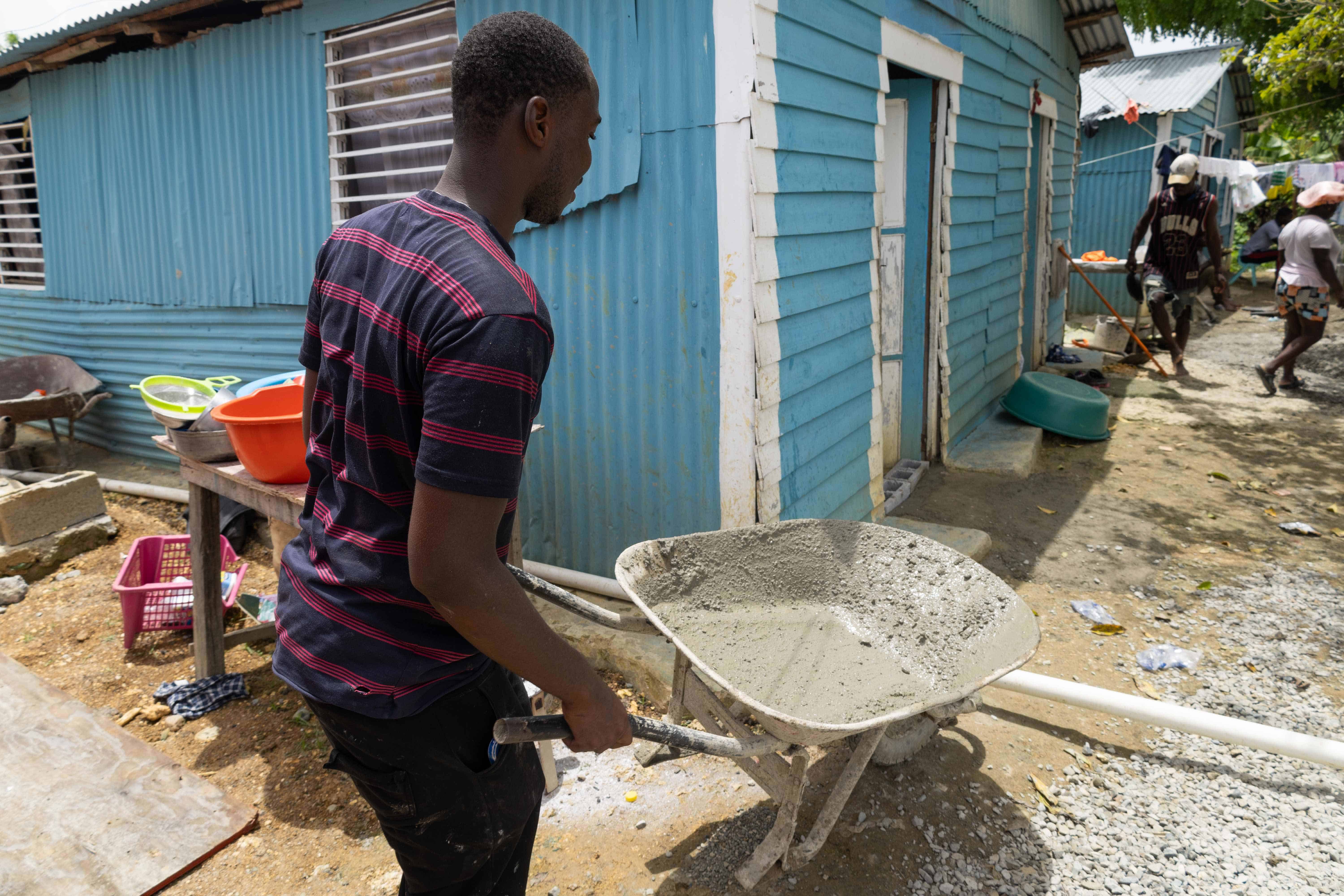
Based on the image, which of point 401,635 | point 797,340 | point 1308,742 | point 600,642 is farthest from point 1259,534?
point 401,635

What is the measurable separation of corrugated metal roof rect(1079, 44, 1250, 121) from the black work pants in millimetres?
15971

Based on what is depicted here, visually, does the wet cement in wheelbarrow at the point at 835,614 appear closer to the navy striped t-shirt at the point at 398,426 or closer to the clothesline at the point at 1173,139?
the navy striped t-shirt at the point at 398,426

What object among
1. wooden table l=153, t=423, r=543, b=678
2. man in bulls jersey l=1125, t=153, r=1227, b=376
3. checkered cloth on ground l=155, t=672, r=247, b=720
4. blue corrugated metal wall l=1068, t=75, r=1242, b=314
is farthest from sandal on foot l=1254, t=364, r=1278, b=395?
checkered cloth on ground l=155, t=672, r=247, b=720

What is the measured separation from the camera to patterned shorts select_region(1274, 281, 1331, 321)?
29.7ft

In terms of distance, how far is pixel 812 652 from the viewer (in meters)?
2.84

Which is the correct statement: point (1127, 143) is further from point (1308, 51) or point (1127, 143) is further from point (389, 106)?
point (389, 106)

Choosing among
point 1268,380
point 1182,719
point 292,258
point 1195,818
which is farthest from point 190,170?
point 1268,380

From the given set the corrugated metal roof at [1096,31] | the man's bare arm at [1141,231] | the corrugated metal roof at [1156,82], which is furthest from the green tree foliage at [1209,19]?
the man's bare arm at [1141,231]

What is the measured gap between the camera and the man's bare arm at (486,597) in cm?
118

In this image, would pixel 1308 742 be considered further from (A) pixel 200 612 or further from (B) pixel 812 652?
(A) pixel 200 612

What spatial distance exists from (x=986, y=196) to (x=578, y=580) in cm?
511

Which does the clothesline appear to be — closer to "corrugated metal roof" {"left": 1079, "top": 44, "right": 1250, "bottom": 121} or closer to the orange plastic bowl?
"corrugated metal roof" {"left": 1079, "top": 44, "right": 1250, "bottom": 121}

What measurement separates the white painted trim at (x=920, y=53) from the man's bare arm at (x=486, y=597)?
460 centimetres

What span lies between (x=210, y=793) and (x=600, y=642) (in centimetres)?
158
